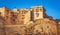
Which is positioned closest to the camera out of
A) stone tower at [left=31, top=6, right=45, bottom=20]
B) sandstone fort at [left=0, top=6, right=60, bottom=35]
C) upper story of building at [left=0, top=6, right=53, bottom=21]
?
sandstone fort at [left=0, top=6, right=60, bottom=35]

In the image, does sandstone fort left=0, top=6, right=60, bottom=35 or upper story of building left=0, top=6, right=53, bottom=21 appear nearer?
sandstone fort left=0, top=6, right=60, bottom=35

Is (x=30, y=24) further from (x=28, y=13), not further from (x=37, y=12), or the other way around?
(x=37, y=12)

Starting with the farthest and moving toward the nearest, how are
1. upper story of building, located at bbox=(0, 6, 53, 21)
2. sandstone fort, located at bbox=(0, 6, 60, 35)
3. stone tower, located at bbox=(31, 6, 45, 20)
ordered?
stone tower, located at bbox=(31, 6, 45, 20), upper story of building, located at bbox=(0, 6, 53, 21), sandstone fort, located at bbox=(0, 6, 60, 35)

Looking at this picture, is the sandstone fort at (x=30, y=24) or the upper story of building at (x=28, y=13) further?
the upper story of building at (x=28, y=13)

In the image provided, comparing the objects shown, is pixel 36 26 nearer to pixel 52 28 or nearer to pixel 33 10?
pixel 52 28

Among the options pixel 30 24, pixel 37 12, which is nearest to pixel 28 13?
pixel 37 12

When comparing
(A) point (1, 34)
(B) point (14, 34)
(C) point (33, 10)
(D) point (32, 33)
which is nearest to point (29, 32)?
(D) point (32, 33)

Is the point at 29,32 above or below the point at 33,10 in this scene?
below

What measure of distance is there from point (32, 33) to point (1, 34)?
9.63 meters

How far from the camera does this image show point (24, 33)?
186 feet

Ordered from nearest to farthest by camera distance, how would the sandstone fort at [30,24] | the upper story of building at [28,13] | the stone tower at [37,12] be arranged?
1. the sandstone fort at [30,24]
2. the upper story of building at [28,13]
3. the stone tower at [37,12]

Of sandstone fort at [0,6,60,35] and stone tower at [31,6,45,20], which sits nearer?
sandstone fort at [0,6,60,35]

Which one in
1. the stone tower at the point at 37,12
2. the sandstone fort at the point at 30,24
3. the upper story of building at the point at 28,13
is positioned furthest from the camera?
the stone tower at the point at 37,12

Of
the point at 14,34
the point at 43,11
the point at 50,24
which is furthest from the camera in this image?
the point at 43,11
